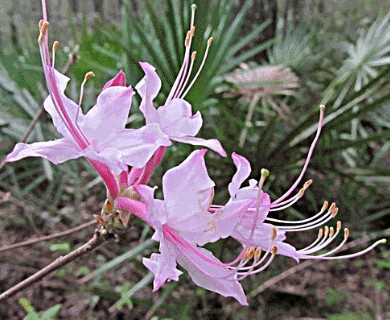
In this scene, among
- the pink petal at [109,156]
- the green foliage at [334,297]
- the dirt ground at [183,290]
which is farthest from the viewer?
the green foliage at [334,297]

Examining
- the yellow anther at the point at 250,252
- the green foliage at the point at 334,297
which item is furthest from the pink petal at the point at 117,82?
the green foliage at the point at 334,297

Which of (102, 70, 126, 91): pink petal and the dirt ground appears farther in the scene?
the dirt ground

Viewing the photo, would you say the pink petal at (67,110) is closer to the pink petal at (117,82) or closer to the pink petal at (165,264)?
the pink petal at (117,82)

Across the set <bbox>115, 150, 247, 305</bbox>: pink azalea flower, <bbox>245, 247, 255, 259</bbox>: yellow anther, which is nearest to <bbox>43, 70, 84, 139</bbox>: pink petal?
<bbox>115, 150, 247, 305</bbox>: pink azalea flower

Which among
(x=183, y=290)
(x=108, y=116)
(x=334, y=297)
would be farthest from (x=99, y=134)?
(x=334, y=297)

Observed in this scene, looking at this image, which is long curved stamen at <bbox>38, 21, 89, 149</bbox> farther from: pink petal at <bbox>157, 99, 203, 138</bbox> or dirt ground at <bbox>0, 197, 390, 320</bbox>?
dirt ground at <bbox>0, 197, 390, 320</bbox>

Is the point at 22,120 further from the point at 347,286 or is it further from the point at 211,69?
the point at 347,286

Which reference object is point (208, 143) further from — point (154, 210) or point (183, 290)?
point (183, 290)

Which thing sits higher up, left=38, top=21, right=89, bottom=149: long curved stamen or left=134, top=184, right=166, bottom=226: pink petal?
left=38, top=21, right=89, bottom=149: long curved stamen

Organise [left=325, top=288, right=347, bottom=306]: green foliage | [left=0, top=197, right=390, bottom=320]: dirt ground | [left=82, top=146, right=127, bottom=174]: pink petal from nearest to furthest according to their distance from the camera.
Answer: [left=82, top=146, right=127, bottom=174]: pink petal
[left=0, top=197, right=390, bottom=320]: dirt ground
[left=325, top=288, right=347, bottom=306]: green foliage
